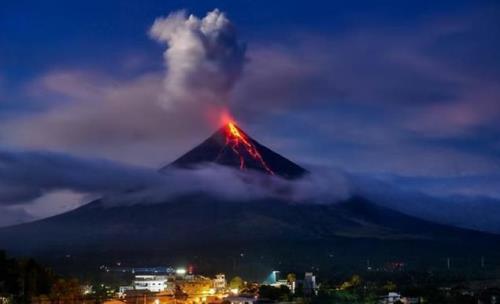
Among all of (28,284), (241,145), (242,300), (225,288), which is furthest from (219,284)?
(241,145)

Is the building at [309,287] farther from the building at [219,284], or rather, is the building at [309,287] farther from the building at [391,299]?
the building at [219,284]

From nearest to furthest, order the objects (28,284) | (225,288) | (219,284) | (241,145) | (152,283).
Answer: (28,284)
(225,288)
(152,283)
(219,284)
(241,145)

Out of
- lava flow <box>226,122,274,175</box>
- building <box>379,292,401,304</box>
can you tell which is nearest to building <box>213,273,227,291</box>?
building <box>379,292,401,304</box>

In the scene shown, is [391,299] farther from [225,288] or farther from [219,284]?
[219,284]

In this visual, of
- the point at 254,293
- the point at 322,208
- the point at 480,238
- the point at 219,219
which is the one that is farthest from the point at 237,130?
the point at 254,293

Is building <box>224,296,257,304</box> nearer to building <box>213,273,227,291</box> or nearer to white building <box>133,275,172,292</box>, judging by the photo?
building <box>213,273,227,291</box>

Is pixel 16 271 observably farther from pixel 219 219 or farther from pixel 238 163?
pixel 238 163

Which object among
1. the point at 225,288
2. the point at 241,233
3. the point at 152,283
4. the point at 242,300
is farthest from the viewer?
the point at 241,233

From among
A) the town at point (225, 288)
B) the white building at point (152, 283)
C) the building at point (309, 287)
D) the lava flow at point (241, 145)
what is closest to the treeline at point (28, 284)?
the town at point (225, 288)
